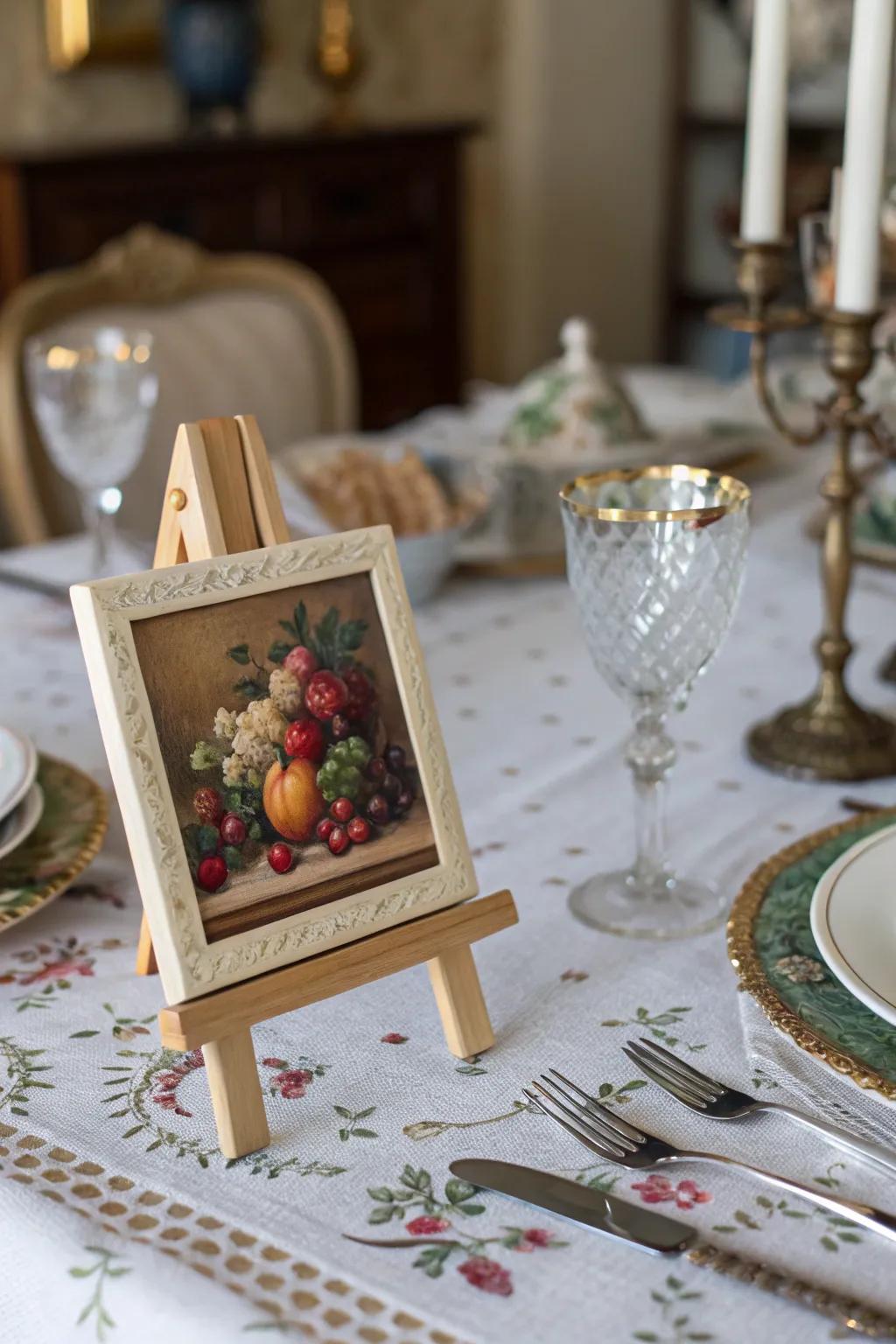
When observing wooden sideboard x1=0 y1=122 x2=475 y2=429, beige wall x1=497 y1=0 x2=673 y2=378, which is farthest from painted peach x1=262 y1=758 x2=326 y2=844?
beige wall x1=497 y1=0 x2=673 y2=378

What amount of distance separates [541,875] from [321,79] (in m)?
3.24

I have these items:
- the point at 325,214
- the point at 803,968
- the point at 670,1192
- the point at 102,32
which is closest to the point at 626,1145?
the point at 670,1192

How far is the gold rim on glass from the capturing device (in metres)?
0.74

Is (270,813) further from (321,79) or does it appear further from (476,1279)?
(321,79)

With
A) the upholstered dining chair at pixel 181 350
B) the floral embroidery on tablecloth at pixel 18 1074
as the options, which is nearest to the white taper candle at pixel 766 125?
the floral embroidery on tablecloth at pixel 18 1074

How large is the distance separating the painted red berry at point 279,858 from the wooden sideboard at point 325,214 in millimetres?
2454

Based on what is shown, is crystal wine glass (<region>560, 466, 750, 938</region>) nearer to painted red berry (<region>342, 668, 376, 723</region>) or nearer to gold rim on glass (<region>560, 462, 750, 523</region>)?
gold rim on glass (<region>560, 462, 750, 523</region>)

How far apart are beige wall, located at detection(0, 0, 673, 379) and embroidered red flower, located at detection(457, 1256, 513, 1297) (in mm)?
3728

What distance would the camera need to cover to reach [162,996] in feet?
2.41

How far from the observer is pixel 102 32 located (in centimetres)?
329

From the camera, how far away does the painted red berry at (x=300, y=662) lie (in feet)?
2.14

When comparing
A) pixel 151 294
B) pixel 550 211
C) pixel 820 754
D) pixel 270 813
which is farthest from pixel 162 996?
pixel 550 211

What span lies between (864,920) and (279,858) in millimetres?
276

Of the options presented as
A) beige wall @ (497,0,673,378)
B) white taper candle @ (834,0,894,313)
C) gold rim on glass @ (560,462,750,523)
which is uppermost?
white taper candle @ (834,0,894,313)
